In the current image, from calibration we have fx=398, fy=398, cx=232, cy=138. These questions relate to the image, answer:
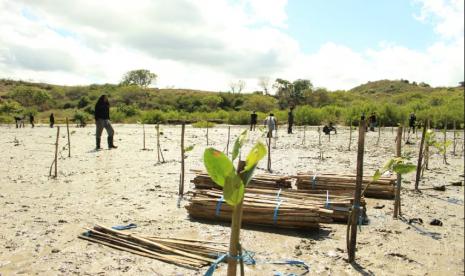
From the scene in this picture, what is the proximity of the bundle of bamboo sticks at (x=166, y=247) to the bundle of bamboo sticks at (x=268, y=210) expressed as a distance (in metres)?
0.91

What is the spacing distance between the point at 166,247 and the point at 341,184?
3.58 metres

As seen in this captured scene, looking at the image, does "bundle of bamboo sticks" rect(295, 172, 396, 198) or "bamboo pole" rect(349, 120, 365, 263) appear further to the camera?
"bundle of bamboo sticks" rect(295, 172, 396, 198)

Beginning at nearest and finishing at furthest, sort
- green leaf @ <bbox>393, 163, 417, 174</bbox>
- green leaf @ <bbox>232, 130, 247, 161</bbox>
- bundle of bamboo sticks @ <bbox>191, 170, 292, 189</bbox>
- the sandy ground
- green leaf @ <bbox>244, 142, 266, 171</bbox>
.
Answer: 1. green leaf @ <bbox>244, 142, 266, 171</bbox>
2. green leaf @ <bbox>232, 130, 247, 161</bbox>
3. green leaf @ <bbox>393, 163, 417, 174</bbox>
4. the sandy ground
5. bundle of bamboo sticks @ <bbox>191, 170, 292, 189</bbox>

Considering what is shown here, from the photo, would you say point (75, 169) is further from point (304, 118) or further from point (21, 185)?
point (304, 118)

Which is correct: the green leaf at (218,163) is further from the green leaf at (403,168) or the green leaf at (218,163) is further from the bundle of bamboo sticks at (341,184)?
the bundle of bamboo sticks at (341,184)

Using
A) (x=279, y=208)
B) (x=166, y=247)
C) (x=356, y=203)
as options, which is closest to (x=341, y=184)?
(x=279, y=208)

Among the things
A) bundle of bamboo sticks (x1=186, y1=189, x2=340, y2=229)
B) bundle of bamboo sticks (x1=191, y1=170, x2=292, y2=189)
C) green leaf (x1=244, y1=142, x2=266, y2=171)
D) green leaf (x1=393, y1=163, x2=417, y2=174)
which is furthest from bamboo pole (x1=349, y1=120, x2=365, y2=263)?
green leaf (x1=244, y1=142, x2=266, y2=171)

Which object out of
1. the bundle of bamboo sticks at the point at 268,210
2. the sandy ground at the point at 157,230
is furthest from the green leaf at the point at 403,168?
the bundle of bamboo sticks at the point at 268,210

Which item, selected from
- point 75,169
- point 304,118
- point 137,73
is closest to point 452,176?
point 75,169

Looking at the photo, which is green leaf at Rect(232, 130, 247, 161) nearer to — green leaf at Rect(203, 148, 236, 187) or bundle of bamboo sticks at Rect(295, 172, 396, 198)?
green leaf at Rect(203, 148, 236, 187)

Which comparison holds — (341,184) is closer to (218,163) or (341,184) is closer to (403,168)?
(403,168)

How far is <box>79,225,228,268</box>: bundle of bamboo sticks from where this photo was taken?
13.4ft

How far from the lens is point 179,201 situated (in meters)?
6.62

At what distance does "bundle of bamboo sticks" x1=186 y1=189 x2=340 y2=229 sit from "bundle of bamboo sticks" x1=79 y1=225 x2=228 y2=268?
906 mm
